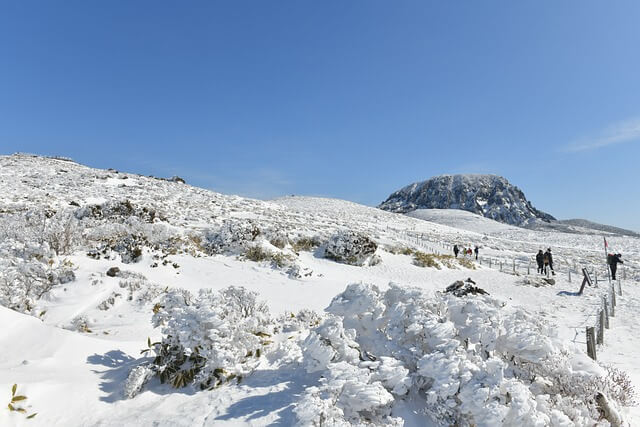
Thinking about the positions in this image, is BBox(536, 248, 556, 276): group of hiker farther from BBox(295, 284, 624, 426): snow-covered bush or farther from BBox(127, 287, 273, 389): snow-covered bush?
BBox(127, 287, 273, 389): snow-covered bush

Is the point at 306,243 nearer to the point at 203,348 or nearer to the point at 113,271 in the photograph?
the point at 113,271

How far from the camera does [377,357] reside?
16.3 ft

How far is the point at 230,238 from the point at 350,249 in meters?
6.84

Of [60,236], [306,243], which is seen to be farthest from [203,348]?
[306,243]

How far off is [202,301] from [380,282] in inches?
501

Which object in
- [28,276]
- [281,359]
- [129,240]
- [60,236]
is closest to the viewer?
[281,359]

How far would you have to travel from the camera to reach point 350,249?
19.7 m

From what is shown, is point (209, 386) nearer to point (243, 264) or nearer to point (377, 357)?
point (377, 357)

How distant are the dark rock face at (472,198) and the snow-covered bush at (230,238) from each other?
134m

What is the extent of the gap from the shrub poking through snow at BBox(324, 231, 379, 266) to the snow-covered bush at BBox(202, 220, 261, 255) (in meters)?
4.47

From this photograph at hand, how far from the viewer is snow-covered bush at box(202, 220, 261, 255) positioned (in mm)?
17094

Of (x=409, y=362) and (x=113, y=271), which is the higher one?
(x=113, y=271)

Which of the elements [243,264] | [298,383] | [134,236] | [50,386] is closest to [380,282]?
[243,264]

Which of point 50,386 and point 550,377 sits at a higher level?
point 550,377
